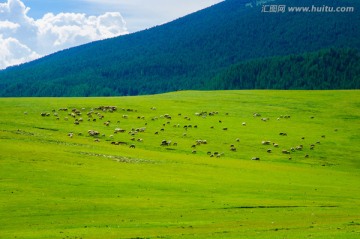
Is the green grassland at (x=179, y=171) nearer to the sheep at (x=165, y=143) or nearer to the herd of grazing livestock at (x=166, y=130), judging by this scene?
the herd of grazing livestock at (x=166, y=130)

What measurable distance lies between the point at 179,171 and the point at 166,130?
25.9 meters

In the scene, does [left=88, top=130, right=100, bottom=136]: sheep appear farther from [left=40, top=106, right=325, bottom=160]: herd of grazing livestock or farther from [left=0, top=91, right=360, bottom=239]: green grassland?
[left=0, top=91, right=360, bottom=239]: green grassland

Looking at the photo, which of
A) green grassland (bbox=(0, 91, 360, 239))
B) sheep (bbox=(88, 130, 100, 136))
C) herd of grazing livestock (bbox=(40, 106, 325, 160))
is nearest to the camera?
green grassland (bbox=(0, 91, 360, 239))

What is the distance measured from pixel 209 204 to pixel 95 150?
88.9 ft

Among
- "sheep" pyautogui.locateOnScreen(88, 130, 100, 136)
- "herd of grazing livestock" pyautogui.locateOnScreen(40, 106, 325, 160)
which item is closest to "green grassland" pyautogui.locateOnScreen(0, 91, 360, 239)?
"herd of grazing livestock" pyautogui.locateOnScreen(40, 106, 325, 160)

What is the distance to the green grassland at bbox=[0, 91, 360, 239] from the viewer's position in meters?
36.0

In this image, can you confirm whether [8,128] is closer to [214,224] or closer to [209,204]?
[209,204]

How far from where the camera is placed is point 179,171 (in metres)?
57.0

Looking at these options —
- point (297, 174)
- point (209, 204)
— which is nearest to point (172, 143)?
point (297, 174)

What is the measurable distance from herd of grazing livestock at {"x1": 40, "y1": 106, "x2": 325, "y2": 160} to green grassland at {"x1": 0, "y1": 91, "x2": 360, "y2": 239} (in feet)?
0.86

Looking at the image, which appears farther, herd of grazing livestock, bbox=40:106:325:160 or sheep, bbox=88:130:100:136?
sheep, bbox=88:130:100:136

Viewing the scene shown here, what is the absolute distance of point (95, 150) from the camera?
6581 cm

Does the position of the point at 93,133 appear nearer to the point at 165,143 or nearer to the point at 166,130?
the point at 165,143

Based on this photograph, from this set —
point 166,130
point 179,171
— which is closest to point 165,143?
point 166,130
